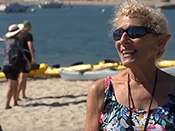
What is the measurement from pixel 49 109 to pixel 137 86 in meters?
6.16

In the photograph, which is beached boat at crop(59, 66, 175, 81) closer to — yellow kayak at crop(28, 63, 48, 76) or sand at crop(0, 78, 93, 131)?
sand at crop(0, 78, 93, 131)

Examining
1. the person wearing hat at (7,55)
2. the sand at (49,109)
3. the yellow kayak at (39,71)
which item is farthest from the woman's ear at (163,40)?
the yellow kayak at (39,71)

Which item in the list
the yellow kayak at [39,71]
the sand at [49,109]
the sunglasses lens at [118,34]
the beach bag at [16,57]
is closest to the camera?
the sunglasses lens at [118,34]

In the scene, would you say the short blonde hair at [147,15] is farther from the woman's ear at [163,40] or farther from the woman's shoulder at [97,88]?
the woman's shoulder at [97,88]

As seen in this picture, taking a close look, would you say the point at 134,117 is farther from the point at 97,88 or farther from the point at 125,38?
the point at 125,38

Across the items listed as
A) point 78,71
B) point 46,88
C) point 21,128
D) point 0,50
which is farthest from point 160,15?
point 78,71

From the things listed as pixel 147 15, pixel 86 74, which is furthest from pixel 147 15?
pixel 86 74

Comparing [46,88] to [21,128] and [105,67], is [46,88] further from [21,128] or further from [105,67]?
[21,128]

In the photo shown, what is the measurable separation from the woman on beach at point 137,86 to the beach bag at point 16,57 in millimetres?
A: 5690

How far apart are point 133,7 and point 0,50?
19.6 ft

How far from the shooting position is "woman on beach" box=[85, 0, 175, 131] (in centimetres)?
238

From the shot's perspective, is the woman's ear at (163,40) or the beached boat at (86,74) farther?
the beached boat at (86,74)

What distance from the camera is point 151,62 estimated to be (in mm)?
2484

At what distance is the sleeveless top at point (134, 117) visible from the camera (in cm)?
234
